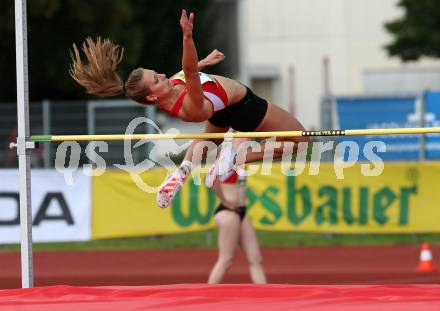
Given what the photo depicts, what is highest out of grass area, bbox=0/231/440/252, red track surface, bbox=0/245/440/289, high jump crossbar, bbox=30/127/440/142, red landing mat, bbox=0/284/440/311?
high jump crossbar, bbox=30/127/440/142

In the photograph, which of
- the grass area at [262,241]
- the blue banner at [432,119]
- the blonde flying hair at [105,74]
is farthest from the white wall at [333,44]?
the blonde flying hair at [105,74]

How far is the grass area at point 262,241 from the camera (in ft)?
41.4

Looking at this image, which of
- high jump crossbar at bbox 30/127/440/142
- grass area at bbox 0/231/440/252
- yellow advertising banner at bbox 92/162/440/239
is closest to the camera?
high jump crossbar at bbox 30/127/440/142

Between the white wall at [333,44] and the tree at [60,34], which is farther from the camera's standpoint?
the white wall at [333,44]

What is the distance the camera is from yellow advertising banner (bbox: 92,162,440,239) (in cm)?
1170

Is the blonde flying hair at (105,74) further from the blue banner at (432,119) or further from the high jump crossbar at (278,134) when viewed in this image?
the blue banner at (432,119)

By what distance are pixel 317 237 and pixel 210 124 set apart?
261 inches

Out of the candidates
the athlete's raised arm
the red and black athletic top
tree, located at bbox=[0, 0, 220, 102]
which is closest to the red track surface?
the red and black athletic top

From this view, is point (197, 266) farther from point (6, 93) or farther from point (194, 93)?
point (6, 93)

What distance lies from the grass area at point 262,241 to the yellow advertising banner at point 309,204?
73 cm

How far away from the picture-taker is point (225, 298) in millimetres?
5652

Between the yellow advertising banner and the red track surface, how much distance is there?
0.31 m

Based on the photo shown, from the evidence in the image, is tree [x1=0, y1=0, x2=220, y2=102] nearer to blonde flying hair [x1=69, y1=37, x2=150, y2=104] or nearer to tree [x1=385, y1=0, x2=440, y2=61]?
tree [x1=385, y1=0, x2=440, y2=61]

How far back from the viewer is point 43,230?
11539 millimetres
